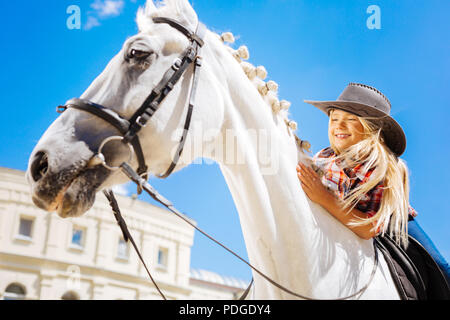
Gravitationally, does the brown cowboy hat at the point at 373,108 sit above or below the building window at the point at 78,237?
→ below

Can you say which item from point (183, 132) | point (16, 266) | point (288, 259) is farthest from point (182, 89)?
point (16, 266)

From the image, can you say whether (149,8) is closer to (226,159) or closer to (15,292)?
(226,159)

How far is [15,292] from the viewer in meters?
22.7

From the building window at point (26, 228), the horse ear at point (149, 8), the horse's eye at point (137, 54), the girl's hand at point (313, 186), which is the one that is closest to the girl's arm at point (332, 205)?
the girl's hand at point (313, 186)

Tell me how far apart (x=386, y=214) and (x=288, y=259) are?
62 cm

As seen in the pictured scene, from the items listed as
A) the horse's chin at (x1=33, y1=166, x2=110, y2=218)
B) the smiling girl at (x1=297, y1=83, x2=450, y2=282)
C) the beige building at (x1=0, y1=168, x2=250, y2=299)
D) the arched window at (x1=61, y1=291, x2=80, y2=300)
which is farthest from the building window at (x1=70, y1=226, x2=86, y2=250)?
the horse's chin at (x1=33, y1=166, x2=110, y2=218)

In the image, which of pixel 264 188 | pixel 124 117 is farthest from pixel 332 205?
pixel 124 117

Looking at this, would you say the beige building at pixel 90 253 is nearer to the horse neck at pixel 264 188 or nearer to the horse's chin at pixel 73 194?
the horse's chin at pixel 73 194

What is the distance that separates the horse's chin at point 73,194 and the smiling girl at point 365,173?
117 centimetres

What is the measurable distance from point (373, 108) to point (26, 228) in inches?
995

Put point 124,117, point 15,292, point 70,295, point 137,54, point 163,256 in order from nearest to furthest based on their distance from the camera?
1. point 124,117
2. point 137,54
3. point 15,292
4. point 70,295
5. point 163,256

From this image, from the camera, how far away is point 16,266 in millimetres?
23000

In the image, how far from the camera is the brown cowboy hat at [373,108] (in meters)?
2.74

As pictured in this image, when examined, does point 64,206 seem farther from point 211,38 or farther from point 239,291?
point 239,291
